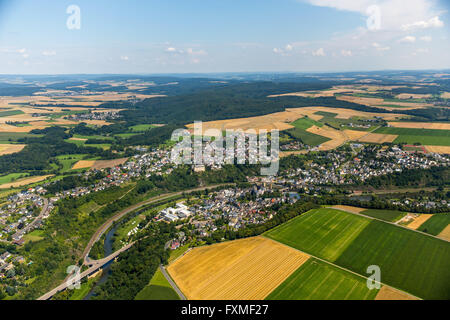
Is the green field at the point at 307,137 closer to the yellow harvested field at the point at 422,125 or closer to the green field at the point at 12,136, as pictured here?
the yellow harvested field at the point at 422,125

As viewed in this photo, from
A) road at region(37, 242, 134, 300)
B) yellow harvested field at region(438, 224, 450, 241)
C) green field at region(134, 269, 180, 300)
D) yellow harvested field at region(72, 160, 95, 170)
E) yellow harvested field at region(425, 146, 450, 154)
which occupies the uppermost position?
yellow harvested field at region(425, 146, 450, 154)

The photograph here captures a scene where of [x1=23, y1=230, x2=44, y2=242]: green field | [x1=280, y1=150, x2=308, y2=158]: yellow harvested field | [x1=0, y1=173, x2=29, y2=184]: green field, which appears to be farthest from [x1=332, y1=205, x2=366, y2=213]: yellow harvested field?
[x1=0, y1=173, x2=29, y2=184]: green field

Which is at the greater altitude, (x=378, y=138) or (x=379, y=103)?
(x=379, y=103)

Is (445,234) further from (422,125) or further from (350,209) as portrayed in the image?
(422,125)

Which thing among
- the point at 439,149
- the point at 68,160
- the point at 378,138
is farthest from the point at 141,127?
the point at 439,149

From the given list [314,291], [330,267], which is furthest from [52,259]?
[330,267]

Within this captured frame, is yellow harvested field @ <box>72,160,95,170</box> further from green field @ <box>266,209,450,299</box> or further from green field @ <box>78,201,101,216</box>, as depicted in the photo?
green field @ <box>266,209,450,299</box>

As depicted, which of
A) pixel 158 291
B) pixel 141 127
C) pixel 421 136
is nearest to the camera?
pixel 158 291
